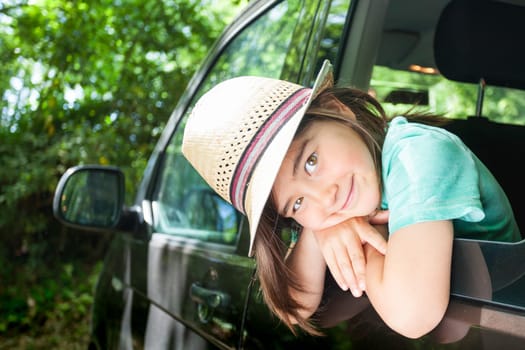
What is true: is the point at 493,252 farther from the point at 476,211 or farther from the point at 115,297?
the point at 115,297

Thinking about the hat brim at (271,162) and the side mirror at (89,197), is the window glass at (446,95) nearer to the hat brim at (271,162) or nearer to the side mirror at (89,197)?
the hat brim at (271,162)

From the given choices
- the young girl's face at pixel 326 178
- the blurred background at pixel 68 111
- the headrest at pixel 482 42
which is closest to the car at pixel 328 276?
the headrest at pixel 482 42

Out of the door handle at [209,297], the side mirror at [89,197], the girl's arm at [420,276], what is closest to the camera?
the girl's arm at [420,276]

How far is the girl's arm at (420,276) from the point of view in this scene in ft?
3.25

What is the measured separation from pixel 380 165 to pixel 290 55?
83 centimetres

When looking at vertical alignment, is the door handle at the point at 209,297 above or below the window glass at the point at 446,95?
below

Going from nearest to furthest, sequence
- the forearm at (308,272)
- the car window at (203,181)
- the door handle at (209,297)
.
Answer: the forearm at (308,272) < the door handle at (209,297) < the car window at (203,181)

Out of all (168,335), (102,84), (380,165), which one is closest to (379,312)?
(380,165)

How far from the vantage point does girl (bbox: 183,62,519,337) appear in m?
1.01

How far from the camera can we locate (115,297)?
8.80ft

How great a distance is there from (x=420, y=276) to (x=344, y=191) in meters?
0.26

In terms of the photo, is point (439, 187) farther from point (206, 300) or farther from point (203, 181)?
point (203, 181)

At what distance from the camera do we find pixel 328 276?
4.20 ft

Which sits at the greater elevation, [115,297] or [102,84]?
[102,84]
